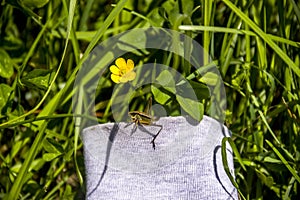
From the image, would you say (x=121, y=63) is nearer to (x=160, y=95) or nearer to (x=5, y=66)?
(x=160, y=95)

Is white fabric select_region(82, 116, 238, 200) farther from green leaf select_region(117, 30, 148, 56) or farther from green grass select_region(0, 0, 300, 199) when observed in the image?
green leaf select_region(117, 30, 148, 56)

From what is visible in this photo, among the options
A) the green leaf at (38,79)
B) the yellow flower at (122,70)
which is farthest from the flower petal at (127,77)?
the green leaf at (38,79)

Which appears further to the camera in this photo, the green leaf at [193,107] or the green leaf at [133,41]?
the green leaf at [133,41]

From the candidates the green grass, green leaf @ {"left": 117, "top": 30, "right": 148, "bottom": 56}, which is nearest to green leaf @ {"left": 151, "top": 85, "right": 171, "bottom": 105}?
the green grass

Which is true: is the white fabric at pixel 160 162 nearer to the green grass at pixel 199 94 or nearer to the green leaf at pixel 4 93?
the green grass at pixel 199 94

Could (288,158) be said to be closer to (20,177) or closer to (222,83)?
(222,83)

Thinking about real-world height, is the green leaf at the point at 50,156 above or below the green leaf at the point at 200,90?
below

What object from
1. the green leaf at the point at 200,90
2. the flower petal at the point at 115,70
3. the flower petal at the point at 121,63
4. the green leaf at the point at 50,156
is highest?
the flower petal at the point at 121,63
